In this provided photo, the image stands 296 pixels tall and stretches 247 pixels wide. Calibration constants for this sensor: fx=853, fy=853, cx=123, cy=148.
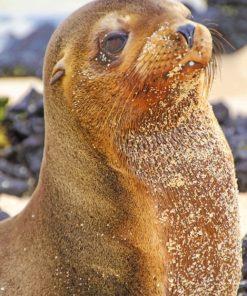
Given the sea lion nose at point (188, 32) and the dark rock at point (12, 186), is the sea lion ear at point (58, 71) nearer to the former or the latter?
the sea lion nose at point (188, 32)

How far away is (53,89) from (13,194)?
3.92 m

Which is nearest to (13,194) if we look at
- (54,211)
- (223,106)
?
(223,106)

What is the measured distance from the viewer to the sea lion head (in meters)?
2.84

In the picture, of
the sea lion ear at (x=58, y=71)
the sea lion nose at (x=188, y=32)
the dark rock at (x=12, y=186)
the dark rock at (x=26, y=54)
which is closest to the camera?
the sea lion nose at (x=188, y=32)

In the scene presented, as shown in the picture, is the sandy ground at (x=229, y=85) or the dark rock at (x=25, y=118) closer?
the dark rock at (x=25, y=118)

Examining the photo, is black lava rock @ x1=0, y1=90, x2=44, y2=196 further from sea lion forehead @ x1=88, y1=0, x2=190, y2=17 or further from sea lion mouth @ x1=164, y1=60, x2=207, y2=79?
sea lion mouth @ x1=164, y1=60, x2=207, y2=79

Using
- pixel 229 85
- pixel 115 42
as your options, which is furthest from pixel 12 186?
pixel 229 85

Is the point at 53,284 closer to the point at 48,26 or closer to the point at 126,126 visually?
the point at 126,126

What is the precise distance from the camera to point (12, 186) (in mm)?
6969

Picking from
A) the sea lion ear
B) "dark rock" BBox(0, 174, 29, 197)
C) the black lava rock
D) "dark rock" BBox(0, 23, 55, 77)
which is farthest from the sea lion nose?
"dark rock" BBox(0, 23, 55, 77)

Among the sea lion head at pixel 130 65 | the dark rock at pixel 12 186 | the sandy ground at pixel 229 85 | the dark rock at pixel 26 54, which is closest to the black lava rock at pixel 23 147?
the dark rock at pixel 12 186

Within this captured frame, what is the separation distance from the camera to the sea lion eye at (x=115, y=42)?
287cm

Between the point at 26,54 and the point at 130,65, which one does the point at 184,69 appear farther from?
the point at 26,54

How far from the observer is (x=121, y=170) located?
2975 mm
